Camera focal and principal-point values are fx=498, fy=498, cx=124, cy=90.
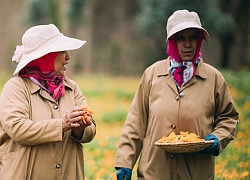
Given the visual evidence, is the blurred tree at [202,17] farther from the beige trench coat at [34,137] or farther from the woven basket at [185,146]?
the beige trench coat at [34,137]

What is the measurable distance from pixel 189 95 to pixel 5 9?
74.3ft

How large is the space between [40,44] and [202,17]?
41.3 ft

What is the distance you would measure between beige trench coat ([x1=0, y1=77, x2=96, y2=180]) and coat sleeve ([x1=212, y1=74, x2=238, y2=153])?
955 millimetres

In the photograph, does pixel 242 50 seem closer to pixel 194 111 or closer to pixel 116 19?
pixel 116 19

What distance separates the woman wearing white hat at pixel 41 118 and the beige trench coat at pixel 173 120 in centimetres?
51

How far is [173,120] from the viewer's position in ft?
11.5

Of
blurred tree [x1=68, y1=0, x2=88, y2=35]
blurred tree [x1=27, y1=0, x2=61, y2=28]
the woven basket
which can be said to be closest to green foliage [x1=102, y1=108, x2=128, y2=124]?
the woven basket

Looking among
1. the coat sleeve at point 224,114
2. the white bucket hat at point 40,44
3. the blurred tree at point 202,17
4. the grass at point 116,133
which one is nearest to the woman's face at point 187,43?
the coat sleeve at point 224,114

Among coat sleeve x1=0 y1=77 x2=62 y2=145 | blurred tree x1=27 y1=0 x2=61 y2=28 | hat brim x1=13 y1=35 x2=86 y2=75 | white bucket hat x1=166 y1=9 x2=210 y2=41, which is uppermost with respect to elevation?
blurred tree x1=27 y1=0 x2=61 y2=28

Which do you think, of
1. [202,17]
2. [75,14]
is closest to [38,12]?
[75,14]

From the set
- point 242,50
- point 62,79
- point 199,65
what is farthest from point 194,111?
point 242,50

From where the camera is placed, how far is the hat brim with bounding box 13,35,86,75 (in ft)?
10.2

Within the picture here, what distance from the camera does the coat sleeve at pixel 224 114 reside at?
11.7 ft

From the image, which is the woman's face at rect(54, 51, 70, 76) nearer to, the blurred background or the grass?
the grass
